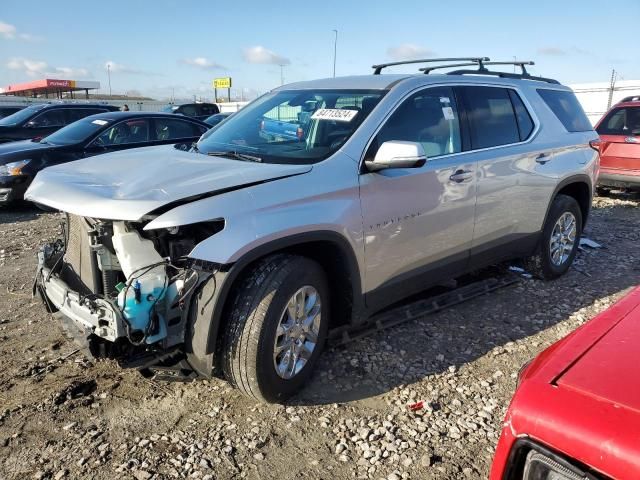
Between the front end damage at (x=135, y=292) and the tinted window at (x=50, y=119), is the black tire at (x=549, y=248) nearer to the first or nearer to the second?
the front end damage at (x=135, y=292)

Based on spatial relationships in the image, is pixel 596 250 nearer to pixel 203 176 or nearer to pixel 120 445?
pixel 203 176

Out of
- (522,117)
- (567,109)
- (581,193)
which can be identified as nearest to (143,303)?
(522,117)

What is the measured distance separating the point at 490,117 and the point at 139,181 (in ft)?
9.49

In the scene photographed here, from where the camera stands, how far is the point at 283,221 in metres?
2.88

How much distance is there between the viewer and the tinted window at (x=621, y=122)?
922 cm

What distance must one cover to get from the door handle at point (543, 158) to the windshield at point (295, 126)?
1.89m

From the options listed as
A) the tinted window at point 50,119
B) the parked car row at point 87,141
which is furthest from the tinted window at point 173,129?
the tinted window at point 50,119

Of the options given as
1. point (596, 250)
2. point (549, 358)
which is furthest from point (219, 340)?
point (596, 250)

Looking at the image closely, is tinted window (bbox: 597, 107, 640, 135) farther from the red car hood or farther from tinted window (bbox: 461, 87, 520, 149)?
the red car hood

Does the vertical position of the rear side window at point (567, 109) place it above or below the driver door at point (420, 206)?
above

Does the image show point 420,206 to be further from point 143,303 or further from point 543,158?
point 143,303

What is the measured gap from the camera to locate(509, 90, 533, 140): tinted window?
4.68 m

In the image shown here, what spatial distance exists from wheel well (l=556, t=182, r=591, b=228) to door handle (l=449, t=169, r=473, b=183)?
192 cm

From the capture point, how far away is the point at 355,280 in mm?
3328
